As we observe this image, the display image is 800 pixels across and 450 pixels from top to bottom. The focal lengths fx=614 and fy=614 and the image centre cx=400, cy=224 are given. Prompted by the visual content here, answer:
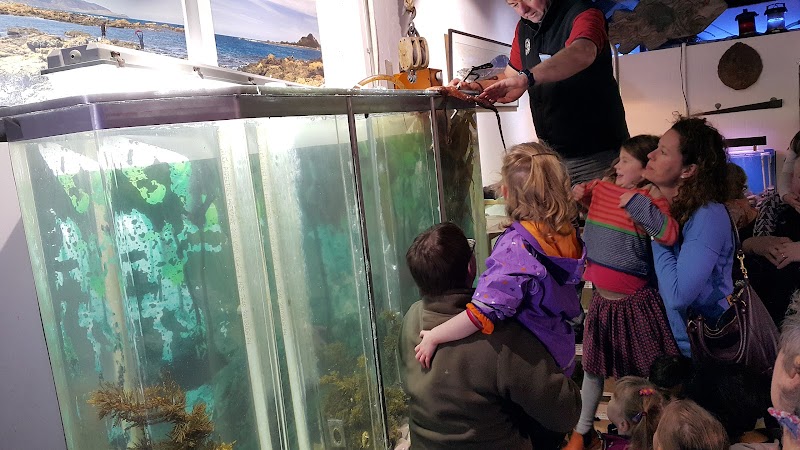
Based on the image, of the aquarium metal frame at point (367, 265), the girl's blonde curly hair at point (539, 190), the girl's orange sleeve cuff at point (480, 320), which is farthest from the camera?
the aquarium metal frame at point (367, 265)

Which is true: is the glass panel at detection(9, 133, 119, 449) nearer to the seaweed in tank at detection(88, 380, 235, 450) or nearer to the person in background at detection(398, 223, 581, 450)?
the seaweed in tank at detection(88, 380, 235, 450)

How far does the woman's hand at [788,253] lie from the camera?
2156 mm

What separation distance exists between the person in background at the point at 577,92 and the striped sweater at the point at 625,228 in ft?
0.70

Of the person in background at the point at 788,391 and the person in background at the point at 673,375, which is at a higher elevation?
the person in background at the point at 788,391

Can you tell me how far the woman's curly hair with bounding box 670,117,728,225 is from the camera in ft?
6.22

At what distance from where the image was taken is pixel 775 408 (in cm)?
130

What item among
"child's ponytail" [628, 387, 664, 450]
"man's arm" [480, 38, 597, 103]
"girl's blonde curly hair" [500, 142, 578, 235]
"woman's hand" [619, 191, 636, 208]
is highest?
"man's arm" [480, 38, 597, 103]

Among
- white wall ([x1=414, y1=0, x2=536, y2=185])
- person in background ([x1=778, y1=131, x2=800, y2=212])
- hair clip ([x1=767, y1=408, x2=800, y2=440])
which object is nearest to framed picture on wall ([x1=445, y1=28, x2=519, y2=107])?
white wall ([x1=414, y1=0, x2=536, y2=185])

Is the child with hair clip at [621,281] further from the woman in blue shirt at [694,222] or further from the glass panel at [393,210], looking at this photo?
the glass panel at [393,210]

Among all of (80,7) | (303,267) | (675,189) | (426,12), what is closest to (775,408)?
(675,189)

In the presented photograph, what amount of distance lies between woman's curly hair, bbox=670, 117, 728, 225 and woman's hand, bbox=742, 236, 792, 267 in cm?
45

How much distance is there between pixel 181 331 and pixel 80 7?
1.33 m

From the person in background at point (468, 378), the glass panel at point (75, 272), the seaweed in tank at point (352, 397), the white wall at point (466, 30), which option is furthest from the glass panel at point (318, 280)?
the white wall at point (466, 30)

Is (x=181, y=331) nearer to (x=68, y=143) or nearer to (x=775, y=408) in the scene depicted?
(x=68, y=143)
